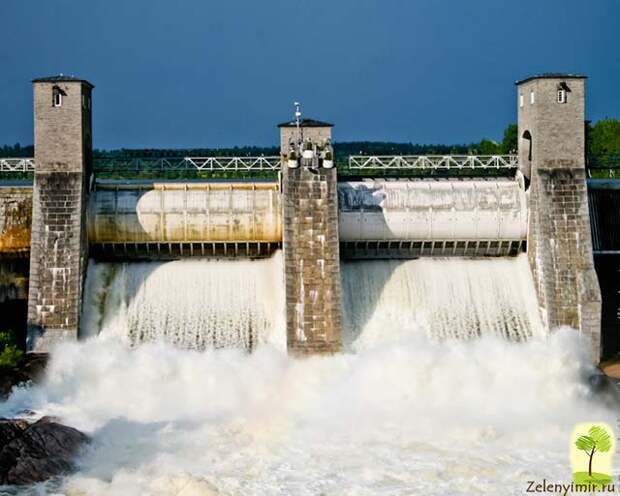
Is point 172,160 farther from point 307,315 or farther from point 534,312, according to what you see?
point 534,312

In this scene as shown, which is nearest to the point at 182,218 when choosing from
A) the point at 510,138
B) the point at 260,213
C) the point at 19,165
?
the point at 260,213

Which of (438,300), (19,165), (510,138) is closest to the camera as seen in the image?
(438,300)

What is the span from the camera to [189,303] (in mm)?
33875

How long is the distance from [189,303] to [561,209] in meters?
13.2

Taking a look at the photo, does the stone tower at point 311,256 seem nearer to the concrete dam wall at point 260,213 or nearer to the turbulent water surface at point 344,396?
the turbulent water surface at point 344,396

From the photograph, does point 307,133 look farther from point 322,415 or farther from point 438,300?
point 322,415

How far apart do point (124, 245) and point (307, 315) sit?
23.9 feet

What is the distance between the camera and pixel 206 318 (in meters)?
33.6

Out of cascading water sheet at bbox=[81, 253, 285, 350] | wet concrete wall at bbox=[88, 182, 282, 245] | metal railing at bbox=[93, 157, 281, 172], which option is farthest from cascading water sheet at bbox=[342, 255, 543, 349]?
metal railing at bbox=[93, 157, 281, 172]

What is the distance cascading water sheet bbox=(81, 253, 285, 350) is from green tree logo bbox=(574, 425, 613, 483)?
10.2 metres

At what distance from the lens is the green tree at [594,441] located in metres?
26.8

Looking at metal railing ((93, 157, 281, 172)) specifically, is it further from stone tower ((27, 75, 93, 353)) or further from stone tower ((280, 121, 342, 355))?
stone tower ((280, 121, 342, 355))

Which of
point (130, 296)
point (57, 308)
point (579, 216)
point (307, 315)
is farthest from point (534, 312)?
point (57, 308)

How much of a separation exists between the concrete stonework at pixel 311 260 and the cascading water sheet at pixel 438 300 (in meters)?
1.35
